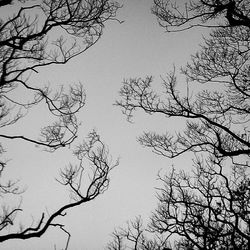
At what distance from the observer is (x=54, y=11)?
6867 mm

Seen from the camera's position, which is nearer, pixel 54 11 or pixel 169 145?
pixel 54 11

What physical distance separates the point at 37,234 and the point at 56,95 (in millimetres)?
3528

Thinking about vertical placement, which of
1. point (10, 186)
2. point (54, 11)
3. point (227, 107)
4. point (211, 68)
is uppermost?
point (54, 11)

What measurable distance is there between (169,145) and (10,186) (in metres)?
4.56

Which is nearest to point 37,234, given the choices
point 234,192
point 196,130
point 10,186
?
point 10,186

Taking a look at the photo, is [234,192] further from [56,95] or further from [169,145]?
[56,95]

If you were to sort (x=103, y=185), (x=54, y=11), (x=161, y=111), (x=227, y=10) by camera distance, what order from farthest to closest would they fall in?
1. (x=103, y=185)
2. (x=161, y=111)
3. (x=54, y=11)
4. (x=227, y=10)

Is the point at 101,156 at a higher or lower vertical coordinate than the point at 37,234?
higher

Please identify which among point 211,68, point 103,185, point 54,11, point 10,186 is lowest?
point 10,186

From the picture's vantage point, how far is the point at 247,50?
23.1 ft

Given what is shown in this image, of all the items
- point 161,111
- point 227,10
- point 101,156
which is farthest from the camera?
point 101,156

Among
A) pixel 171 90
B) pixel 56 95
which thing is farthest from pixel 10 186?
pixel 171 90

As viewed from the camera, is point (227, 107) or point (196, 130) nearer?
point (227, 107)

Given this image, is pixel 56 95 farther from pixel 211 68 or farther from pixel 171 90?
pixel 211 68
